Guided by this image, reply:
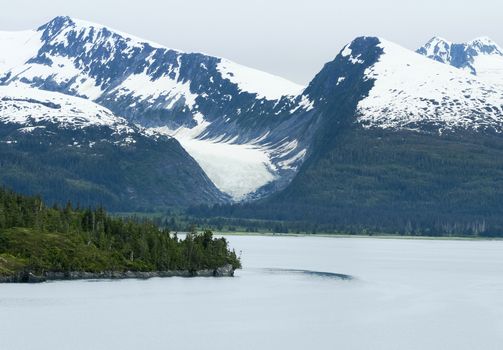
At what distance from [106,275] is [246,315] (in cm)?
4604

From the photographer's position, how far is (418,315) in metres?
143

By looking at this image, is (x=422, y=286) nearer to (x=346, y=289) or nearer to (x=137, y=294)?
(x=346, y=289)

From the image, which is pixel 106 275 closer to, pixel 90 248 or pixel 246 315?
pixel 90 248

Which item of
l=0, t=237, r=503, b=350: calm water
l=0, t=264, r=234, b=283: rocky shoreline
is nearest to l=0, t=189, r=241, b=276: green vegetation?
l=0, t=264, r=234, b=283: rocky shoreline

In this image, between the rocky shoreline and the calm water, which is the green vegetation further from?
the calm water

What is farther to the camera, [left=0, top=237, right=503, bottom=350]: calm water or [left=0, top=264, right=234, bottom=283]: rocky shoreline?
[left=0, top=264, right=234, bottom=283]: rocky shoreline

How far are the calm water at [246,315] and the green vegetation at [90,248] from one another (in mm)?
5654

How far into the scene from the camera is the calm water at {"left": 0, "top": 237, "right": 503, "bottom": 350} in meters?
118

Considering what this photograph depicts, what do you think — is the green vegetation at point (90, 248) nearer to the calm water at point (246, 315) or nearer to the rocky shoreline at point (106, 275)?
the rocky shoreline at point (106, 275)

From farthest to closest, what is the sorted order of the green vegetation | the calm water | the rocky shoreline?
the green vegetation < the rocky shoreline < the calm water

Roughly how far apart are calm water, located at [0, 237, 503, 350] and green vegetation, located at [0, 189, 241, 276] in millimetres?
5654

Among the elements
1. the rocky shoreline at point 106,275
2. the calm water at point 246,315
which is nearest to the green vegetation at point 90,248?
the rocky shoreline at point 106,275

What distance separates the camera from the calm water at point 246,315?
11756 centimetres

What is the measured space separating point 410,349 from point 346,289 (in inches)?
2567
